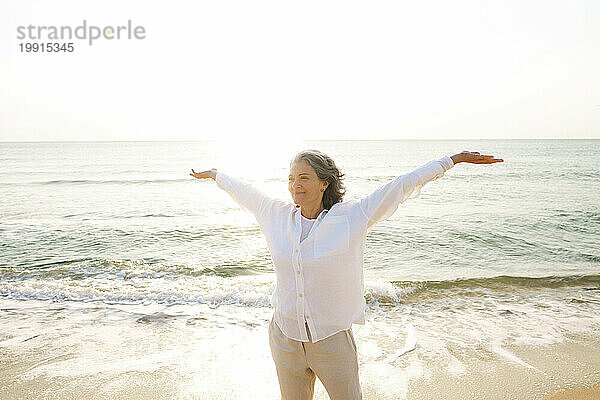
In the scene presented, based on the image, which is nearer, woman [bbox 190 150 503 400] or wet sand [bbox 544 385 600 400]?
woman [bbox 190 150 503 400]

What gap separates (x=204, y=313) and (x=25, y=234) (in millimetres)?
A: 8878

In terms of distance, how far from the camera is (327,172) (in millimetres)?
2531

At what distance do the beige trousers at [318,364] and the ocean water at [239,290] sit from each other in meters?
Result: 0.89

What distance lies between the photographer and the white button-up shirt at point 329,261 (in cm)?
239

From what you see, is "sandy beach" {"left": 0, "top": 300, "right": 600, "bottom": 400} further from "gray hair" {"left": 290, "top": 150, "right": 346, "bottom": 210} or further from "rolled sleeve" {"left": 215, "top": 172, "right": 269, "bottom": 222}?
"gray hair" {"left": 290, "top": 150, "right": 346, "bottom": 210}

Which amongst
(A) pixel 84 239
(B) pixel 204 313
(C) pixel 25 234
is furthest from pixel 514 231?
(C) pixel 25 234

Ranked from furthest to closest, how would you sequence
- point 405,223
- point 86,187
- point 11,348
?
point 86,187 < point 405,223 < point 11,348

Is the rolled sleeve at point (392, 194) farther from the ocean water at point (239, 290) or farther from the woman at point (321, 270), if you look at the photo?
the ocean water at point (239, 290)

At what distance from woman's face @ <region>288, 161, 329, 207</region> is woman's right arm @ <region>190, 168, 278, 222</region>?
0.21 metres

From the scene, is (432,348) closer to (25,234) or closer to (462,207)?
(25,234)

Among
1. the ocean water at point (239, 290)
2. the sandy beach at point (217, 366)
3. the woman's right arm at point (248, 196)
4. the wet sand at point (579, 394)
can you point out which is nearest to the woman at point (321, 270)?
the woman's right arm at point (248, 196)

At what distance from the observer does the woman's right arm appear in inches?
107

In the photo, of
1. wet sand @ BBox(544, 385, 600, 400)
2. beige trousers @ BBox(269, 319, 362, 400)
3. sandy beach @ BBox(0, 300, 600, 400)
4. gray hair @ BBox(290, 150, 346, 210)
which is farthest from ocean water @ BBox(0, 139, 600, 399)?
gray hair @ BBox(290, 150, 346, 210)

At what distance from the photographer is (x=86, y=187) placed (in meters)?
25.4
